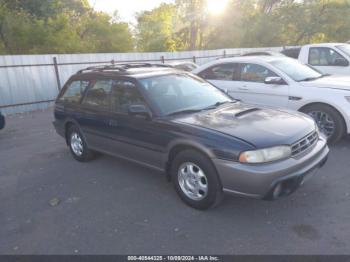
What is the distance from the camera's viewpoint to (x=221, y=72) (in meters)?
6.80

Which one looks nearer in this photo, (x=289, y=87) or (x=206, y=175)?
(x=206, y=175)

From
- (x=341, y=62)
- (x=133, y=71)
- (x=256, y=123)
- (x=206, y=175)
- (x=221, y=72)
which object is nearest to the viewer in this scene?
(x=206, y=175)

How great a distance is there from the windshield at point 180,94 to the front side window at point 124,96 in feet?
0.52

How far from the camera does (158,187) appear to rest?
13.9 feet

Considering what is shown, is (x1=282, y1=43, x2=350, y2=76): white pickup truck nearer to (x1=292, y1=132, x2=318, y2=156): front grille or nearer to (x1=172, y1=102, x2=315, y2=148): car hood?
(x1=172, y1=102, x2=315, y2=148): car hood

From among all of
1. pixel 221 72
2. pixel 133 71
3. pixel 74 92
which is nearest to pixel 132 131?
pixel 133 71

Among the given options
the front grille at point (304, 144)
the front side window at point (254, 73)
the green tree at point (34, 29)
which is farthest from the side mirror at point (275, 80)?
the green tree at point (34, 29)

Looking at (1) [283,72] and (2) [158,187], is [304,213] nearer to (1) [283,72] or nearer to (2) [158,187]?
(2) [158,187]

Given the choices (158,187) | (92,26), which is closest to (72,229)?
(158,187)

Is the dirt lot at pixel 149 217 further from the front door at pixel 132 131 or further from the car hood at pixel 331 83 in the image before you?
the car hood at pixel 331 83

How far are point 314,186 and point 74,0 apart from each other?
24733mm

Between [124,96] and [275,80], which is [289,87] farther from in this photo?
[124,96]

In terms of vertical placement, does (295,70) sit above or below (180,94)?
above

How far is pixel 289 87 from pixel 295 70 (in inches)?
23.4
